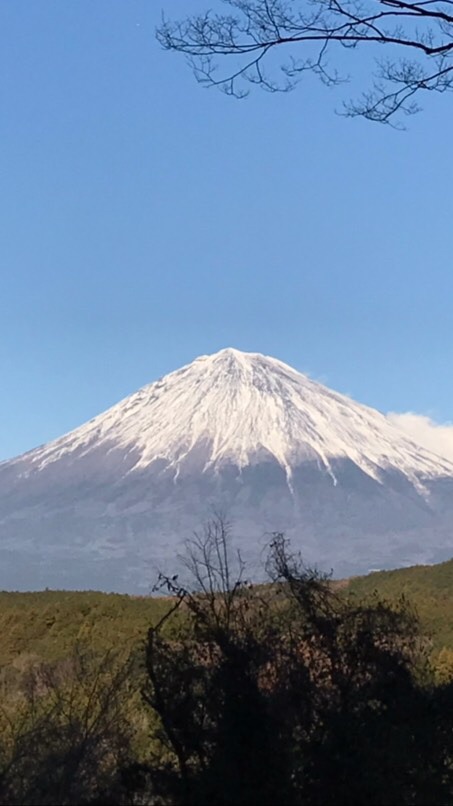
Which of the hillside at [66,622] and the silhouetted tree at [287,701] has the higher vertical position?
the hillside at [66,622]

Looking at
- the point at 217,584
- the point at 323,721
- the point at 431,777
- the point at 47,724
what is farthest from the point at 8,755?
the point at 431,777

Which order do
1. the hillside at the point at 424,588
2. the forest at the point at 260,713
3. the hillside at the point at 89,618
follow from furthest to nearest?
the hillside at the point at 424,588 → the hillside at the point at 89,618 → the forest at the point at 260,713

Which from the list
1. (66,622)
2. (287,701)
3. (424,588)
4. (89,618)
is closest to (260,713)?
(287,701)

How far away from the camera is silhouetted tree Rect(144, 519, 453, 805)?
8.02 meters

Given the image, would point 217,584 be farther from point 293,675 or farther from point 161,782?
point 161,782

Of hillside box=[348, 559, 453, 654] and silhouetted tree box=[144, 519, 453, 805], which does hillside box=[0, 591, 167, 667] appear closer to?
hillside box=[348, 559, 453, 654]

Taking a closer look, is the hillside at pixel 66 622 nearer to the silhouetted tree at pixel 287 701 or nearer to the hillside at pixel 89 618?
the hillside at pixel 89 618

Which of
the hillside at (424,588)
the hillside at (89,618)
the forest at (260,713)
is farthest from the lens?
the hillside at (424,588)

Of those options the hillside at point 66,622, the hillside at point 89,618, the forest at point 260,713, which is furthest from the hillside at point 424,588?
the forest at point 260,713

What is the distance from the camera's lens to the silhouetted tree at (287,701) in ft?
26.3

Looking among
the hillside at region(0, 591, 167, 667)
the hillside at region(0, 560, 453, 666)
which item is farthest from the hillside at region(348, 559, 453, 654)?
the hillside at region(0, 591, 167, 667)

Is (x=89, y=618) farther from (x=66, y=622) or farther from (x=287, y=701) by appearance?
(x=287, y=701)

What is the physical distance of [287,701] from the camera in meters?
8.95

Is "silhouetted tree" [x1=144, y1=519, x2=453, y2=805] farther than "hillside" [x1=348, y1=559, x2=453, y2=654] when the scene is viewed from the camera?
No
